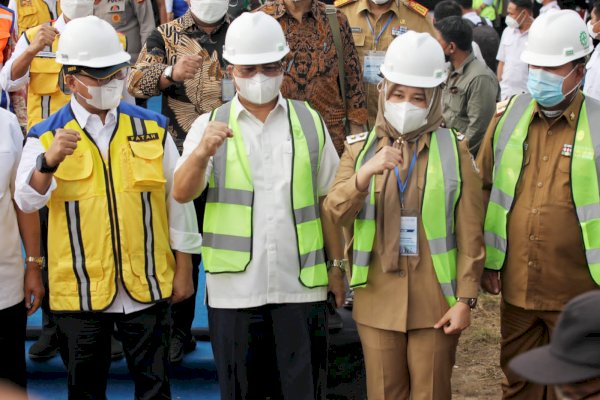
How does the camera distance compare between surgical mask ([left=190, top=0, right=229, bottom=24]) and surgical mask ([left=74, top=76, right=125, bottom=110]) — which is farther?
surgical mask ([left=190, top=0, right=229, bottom=24])

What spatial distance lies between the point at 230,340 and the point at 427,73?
153cm

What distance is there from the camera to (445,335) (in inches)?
189

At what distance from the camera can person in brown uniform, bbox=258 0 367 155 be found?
20.0 ft

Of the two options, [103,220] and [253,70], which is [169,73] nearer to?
[253,70]

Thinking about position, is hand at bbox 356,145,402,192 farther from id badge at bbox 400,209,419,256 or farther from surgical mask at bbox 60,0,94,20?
surgical mask at bbox 60,0,94,20

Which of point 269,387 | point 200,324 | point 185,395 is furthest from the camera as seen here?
point 200,324

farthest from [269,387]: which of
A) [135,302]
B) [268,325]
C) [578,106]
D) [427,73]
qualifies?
[578,106]

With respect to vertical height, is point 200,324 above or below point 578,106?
below

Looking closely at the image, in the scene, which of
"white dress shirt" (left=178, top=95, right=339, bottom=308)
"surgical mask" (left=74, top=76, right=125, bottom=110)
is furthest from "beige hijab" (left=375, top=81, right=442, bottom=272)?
"surgical mask" (left=74, top=76, right=125, bottom=110)

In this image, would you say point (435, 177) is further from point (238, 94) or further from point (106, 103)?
point (106, 103)

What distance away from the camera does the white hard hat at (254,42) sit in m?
4.84

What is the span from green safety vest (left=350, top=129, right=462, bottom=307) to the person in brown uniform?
1330 mm

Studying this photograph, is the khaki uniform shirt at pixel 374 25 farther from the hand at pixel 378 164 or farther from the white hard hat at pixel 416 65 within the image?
the hand at pixel 378 164

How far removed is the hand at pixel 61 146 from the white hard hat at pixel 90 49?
1.43ft
